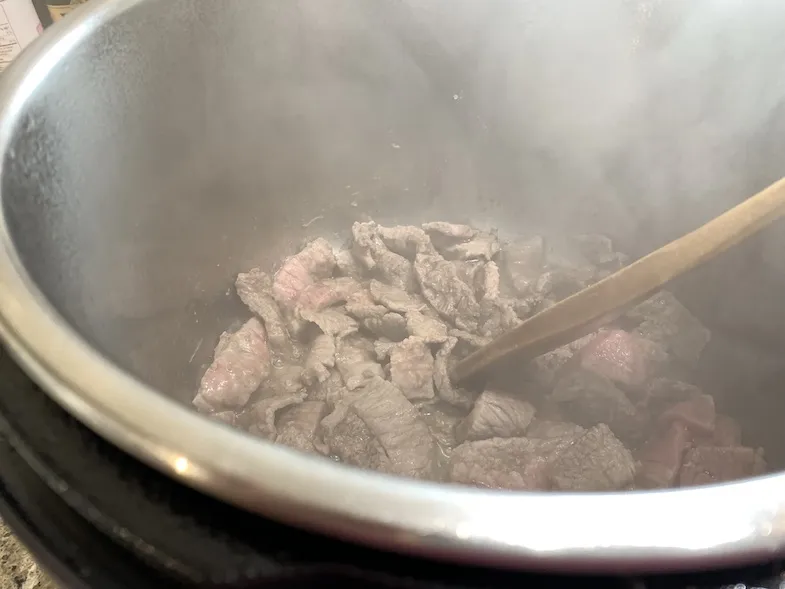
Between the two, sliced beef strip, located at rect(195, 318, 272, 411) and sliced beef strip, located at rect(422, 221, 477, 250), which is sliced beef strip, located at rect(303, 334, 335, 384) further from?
sliced beef strip, located at rect(422, 221, 477, 250)

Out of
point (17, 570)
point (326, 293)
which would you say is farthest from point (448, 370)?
point (17, 570)

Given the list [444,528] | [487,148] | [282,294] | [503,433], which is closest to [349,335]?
[282,294]

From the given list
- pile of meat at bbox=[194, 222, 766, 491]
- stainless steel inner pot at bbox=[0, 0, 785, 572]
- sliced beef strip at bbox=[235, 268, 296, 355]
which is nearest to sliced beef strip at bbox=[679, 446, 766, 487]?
pile of meat at bbox=[194, 222, 766, 491]

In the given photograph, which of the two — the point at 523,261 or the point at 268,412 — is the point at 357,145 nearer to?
the point at 523,261

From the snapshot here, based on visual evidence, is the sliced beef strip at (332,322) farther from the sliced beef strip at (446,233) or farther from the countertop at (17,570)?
the countertop at (17,570)

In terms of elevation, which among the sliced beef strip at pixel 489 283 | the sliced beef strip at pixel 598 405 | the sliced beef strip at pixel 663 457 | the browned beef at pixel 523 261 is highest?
the sliced beef strip at pixel 489 283

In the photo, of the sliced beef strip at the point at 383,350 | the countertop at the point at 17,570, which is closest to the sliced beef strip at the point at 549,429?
the sliced beef strip at the point at 383,350
